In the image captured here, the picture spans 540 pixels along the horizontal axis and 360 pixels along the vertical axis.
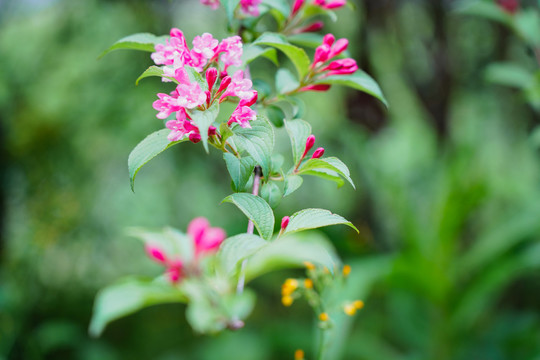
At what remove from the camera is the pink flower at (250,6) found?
0.48 m

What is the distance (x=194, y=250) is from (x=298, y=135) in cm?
34

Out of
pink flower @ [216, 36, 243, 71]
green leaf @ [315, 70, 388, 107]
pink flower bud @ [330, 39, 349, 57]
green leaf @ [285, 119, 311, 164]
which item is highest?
pink flower @ [216, 36, 243, 71]

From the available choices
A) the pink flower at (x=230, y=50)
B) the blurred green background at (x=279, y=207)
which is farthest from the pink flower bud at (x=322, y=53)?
the blurred green background at (x=279, y=207)

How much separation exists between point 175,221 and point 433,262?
121 centimetres

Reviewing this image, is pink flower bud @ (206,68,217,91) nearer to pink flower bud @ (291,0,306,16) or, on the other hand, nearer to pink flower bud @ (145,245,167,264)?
pink flower bud @ (291,0,306,16)

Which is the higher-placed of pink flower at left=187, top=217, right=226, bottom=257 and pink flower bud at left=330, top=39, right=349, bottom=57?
Answer: pink flower bud at left=330, top=39, right=349, bottom=57

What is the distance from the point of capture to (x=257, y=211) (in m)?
0.38

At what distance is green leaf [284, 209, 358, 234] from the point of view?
1.27ft

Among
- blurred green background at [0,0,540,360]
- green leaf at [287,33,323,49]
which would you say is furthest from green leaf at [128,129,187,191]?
blurred green background at [0,0,540,360]

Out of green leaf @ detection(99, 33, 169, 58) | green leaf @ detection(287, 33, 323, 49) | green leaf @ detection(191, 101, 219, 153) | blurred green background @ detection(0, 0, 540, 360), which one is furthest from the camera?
blurred green background @ detection(0, 0, 540, 360)

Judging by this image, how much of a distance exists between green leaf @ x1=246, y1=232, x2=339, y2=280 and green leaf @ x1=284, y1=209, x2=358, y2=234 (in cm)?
2

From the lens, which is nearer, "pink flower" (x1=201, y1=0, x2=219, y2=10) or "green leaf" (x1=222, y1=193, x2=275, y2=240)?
"green leaf" (x1=222, y1=193, x2=275, y2=240)

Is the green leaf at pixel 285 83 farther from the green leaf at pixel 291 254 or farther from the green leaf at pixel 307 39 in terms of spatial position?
the green leaf at pixel 291 254

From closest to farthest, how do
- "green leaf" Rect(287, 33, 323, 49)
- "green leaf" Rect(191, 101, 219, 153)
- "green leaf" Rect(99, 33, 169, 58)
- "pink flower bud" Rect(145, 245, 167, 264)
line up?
1. "green leaf" Rect(191, 101, 219, 153)
2. "green leaf" Rect(99, 33, 169, 58)
3. "green leaf" Rect(287, 33, 323, 49)
4. "pink flower bud" Rect(145, 245, 167, 264)
